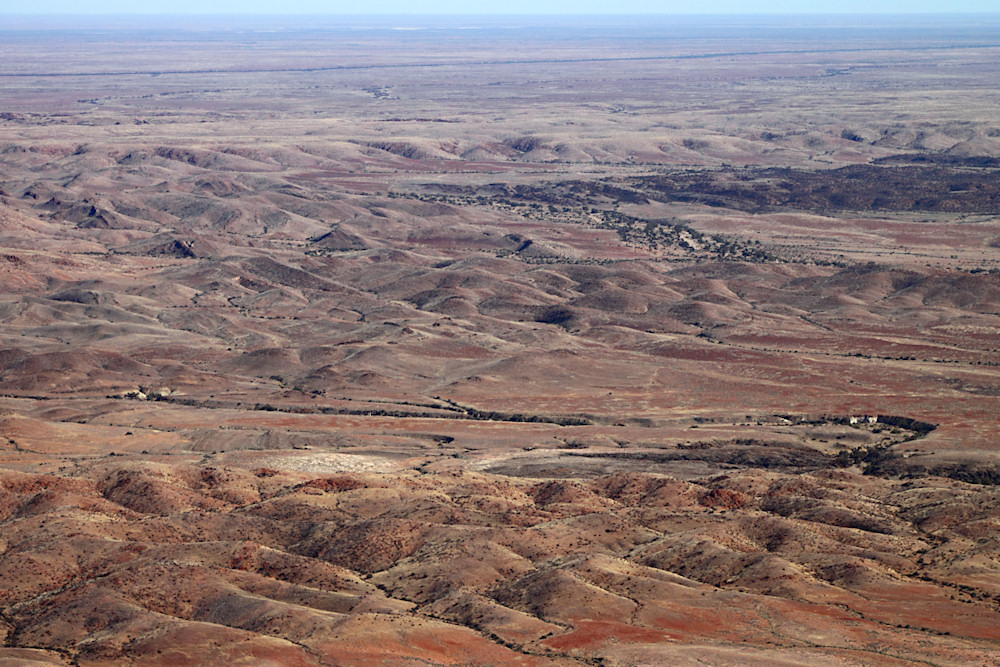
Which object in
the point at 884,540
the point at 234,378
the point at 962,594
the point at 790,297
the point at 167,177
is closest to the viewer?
the point at 962,594

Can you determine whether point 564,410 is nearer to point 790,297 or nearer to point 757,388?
point 757,388

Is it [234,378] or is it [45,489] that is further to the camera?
[234,378]

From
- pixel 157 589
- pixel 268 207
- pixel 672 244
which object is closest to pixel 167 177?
pixel 268 207

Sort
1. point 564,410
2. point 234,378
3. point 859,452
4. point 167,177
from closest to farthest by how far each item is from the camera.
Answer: point 859,452 < point 564,410 < point 234,378 < point 167,177

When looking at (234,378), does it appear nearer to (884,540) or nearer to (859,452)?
(859,452)

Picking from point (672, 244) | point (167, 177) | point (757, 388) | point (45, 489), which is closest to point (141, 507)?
point (45, 489)

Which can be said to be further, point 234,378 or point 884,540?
point 234,378
